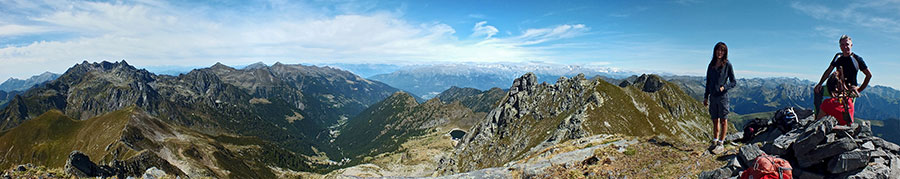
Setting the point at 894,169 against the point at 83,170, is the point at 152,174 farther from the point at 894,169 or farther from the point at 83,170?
the point at 894,169

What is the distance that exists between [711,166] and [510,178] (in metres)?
9.41

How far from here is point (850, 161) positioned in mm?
10648

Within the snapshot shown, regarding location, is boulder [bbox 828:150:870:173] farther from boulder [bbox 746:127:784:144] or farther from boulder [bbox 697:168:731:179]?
boulder [bbox 746:127:784:144]

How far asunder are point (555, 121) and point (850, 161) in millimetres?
95731

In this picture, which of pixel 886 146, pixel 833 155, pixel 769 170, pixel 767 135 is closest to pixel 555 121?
pixel 767 135

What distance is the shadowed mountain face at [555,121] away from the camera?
288 feet

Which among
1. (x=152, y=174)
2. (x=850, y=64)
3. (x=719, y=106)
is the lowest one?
(x=152, y=174)

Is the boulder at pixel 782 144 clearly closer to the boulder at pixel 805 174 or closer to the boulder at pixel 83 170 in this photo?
the boulder at pixel 805 174

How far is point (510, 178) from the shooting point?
19.4 m

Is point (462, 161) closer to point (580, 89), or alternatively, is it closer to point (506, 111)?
point (506, 111)

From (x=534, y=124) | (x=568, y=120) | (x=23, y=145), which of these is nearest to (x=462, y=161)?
(x=534, y=124)

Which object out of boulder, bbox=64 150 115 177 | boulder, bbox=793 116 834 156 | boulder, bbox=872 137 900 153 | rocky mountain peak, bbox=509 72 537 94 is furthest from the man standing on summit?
rocky mountain peak, bbox=509 72 537 94

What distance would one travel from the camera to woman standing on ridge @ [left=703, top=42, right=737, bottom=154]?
1566cm

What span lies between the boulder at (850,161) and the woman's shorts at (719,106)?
5.54 m
